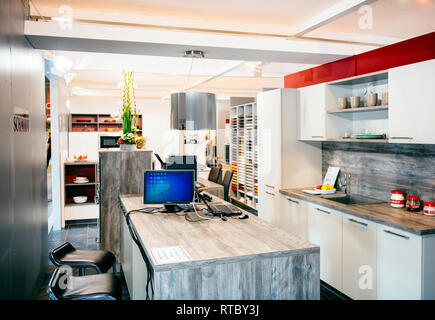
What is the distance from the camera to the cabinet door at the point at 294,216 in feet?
14.5

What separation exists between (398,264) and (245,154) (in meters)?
5.03

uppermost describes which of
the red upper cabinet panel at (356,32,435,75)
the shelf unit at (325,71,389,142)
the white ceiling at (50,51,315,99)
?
the white ceiling at (50,51,315,99)

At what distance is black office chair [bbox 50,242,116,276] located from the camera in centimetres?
294

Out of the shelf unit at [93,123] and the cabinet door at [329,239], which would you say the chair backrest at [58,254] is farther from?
the shelf unit at [93,123]

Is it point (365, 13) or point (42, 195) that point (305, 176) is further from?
point (42, 195)

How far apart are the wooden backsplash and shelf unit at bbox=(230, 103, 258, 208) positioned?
2.53 m

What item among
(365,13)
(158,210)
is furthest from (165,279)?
(365,13)

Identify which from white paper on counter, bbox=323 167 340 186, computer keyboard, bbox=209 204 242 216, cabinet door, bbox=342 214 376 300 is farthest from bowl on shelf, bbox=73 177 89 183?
cabinet door, bbox=342 214 376 300

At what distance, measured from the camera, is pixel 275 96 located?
16.5 ft

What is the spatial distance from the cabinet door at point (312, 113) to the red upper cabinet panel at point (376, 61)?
1.45 ft

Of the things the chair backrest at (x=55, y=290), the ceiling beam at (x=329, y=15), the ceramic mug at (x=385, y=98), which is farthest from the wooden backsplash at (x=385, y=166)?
the chair backrest at (x=55, y=290)

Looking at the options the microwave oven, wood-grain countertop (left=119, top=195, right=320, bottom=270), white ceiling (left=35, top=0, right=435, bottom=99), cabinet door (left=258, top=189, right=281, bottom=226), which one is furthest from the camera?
the microwave oven

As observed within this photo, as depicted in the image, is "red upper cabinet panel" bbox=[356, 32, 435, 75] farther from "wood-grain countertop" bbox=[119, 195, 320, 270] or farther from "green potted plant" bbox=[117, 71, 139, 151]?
"green potted plant" bbox=[117, 71, 139, 151]

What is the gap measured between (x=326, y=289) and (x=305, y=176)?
5.24ft
